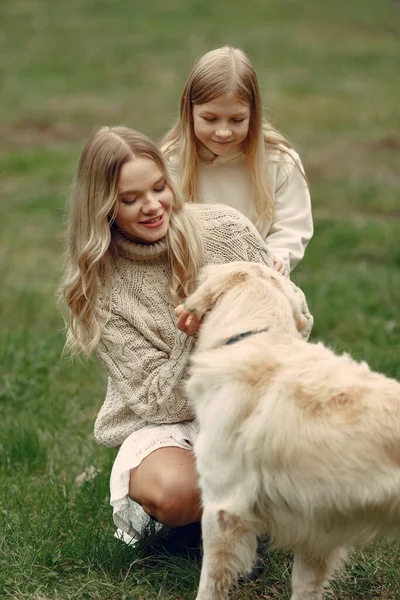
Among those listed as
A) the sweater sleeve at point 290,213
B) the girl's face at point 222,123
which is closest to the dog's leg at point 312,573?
the sweater sleeve at point 290,213

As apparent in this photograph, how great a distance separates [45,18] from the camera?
22016mm

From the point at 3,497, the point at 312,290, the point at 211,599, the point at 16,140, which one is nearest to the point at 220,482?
the point at 211,599

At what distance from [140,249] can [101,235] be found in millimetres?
170

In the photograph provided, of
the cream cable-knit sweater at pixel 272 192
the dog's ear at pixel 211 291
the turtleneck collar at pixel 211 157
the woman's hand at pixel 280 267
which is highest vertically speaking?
the dog's ear at pixel 211 291

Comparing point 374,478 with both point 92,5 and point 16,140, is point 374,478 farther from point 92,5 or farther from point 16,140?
point 92,5

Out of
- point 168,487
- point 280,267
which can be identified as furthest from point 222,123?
point 168,487

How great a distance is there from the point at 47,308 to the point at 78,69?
455 inches

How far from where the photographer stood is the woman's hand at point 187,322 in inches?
119

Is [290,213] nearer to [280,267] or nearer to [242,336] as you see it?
[280,267]

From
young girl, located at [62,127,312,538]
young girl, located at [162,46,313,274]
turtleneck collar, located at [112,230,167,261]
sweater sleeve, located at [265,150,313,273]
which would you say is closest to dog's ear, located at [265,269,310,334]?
young girl, located at [62,127,312,538]

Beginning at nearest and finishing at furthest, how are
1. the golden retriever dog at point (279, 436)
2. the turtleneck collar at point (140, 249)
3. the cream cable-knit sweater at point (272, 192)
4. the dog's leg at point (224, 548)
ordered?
the golden retriever dog at point (279, 436) → the dog's leg at point (224, 548) → the turtleneck collar at point (140, 249) → the cream cable-knit sweater at point (272, 192)

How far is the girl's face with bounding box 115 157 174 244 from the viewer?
3357 millimetres

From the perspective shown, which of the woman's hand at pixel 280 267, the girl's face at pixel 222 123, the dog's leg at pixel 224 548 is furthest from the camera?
the girl's face at pixel 222 123

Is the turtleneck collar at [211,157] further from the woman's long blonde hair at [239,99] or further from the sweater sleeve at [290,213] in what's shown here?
the sweater sleeve at [290,213]
